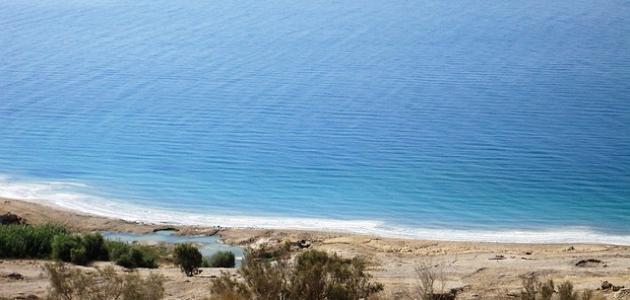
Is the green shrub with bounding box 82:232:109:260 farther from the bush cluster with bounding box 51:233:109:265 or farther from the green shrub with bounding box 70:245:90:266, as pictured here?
the green shrub with bounding box 70:245:90:266

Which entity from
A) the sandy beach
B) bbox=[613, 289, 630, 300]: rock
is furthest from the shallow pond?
bbox=[613, 289, 630, 300]: rock

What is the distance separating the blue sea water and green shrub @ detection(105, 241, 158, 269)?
5891 mm

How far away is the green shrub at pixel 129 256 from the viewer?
62.1 feet

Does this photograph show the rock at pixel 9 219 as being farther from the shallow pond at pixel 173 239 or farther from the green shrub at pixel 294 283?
the green shrub at pixel 294 283

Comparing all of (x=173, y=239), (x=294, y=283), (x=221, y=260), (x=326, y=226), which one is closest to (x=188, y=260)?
(x=221, y=260)

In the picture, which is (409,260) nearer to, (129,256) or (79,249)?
(129,256)

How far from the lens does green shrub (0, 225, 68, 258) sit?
20.0 m

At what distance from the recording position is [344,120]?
34.5 metres

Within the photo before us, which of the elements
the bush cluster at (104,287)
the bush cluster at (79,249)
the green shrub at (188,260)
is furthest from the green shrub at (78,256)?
the bush cluster at (104,287)

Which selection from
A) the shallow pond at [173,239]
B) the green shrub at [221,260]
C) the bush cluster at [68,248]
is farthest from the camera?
the shallow pond at [173,239]

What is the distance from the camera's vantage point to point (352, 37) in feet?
160

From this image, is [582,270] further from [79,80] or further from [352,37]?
[352,37]

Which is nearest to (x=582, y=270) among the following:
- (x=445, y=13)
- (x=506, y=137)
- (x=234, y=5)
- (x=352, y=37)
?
(x=506, y=137)

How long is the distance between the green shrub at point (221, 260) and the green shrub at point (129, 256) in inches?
46.3
